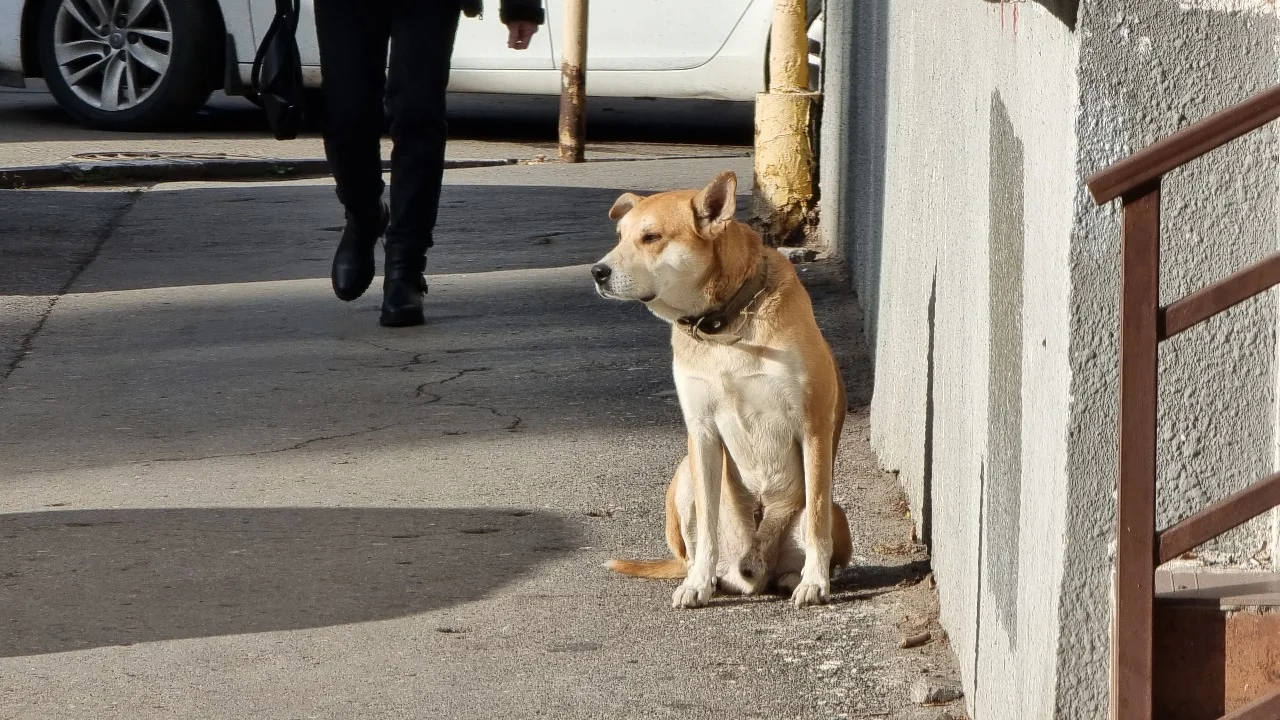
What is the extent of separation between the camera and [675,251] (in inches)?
147

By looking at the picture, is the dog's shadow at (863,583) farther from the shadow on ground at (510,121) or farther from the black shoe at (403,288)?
the shadow on ground at (510,121)

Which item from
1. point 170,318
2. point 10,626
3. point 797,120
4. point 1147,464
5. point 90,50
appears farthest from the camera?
point 90,50

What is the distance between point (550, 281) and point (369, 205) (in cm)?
111

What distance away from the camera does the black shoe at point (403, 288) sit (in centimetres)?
618

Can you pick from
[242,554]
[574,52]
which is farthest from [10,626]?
[574,52]

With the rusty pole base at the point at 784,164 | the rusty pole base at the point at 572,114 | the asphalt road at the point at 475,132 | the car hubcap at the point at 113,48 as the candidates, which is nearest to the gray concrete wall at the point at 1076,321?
the rusty pole base at the point at 784,164

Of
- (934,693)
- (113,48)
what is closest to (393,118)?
(934,693)

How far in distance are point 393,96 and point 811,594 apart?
3030 mm

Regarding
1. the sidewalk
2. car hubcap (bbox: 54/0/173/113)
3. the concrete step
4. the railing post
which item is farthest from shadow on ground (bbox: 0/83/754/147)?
the railing post

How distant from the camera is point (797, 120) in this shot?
25.1ft

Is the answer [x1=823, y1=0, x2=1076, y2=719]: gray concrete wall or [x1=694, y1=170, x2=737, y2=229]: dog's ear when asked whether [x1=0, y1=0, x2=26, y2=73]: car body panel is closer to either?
[x1=823, y1=0, x2=1076, y2=719]: gray concrete wall

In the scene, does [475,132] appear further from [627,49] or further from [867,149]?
[867,149]

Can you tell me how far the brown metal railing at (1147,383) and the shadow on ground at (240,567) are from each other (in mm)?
1956

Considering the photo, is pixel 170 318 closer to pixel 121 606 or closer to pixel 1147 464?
pixel 121 606
